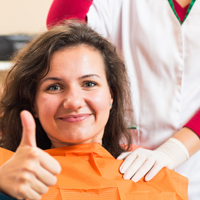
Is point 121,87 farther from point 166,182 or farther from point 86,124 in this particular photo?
point 166,182

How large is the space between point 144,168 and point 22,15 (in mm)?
2272

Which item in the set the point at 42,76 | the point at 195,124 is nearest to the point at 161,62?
the point at 195,124

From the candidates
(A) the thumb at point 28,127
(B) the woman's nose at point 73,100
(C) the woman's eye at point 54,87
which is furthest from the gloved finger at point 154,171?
(A) the thumb at point 28,127

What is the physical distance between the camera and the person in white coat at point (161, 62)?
4.85 ft

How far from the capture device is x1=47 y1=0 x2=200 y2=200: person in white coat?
148cm

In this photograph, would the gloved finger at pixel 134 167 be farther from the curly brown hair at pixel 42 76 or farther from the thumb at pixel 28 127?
the thumb at pixel 28 127

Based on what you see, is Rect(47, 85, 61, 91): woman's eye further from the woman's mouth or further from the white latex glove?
the white latex glove

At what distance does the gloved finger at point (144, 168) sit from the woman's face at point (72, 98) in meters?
0.23

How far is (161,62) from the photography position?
1.52 meters

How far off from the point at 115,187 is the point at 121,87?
1.74 ft

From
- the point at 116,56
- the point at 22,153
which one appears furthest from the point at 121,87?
the point at 22,153

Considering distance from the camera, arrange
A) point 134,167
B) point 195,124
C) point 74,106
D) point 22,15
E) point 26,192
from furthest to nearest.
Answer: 1. point 22,15
2. point 195,124
3. point 134,167
4. point 74,106
5. point 26,192

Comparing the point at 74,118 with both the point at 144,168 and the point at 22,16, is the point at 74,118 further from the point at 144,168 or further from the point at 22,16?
the point at 22,16

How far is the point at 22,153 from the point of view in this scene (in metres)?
0.81
